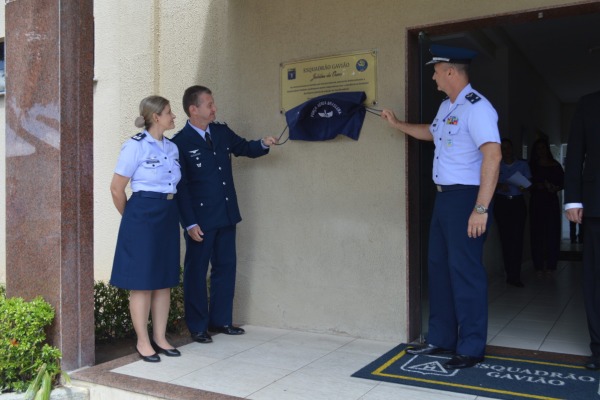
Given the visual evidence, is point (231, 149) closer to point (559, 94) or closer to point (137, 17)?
point (137, 17)

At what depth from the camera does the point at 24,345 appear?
3.54 m

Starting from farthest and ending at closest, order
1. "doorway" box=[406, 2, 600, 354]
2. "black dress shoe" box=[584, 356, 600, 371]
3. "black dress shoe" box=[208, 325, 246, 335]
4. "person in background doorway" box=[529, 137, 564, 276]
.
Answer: "person in background doorway" box=[529, 137, 564, 276], "black dress shoe" box=[208, 325, 246, 335], "doorway" box=[406, 2, 600, 354], "black dress shoe" box=[584, 356, 600, 371]

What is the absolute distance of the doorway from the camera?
4.34 m

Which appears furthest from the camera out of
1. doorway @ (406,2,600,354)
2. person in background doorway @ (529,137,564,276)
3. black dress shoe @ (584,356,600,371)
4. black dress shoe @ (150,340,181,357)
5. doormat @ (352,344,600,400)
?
person in background doorway @ (529,137,564,276)

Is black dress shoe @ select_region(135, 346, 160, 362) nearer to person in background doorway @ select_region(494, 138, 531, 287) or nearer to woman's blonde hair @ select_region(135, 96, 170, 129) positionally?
woman's blonde hair @ select_region(135, 96, 170, 129)

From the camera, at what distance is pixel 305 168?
478cm

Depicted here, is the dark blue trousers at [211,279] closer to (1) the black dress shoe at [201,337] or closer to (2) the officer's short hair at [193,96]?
(1) the black dress shoe at [201,337]

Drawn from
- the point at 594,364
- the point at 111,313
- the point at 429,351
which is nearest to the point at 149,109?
the point at 111,313

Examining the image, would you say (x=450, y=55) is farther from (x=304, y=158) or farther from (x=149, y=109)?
(x=149, y=109)

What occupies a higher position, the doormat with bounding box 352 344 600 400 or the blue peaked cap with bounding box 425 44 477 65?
the blue peaked cap with bounding box 425 44 477 65

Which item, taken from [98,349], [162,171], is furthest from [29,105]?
[98,349]

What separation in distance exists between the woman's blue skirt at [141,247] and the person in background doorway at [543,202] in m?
5.41

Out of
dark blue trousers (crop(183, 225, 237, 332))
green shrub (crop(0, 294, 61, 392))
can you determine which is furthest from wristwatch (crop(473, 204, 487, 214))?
green shrub (crop(0, 294, 61, 392))

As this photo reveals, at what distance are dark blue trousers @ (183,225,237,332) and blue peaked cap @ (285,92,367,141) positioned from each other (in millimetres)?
939
